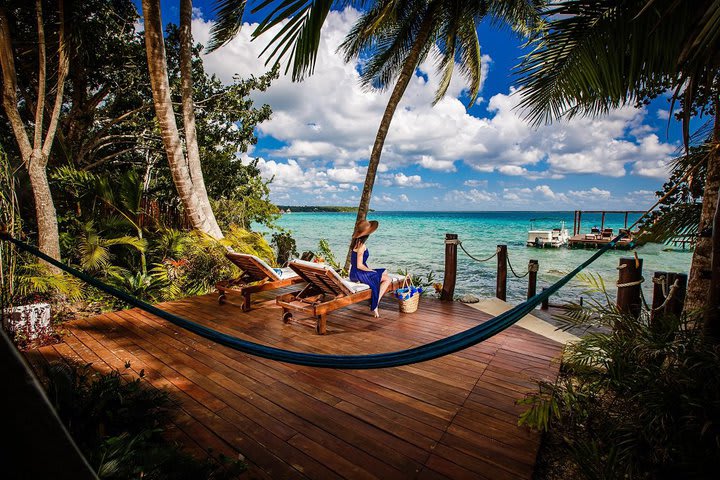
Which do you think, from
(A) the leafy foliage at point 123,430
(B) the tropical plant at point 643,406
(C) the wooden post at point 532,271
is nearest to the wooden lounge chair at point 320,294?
(A) the leafy foliage at point 123,430

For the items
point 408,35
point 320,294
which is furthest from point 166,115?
point 408,35

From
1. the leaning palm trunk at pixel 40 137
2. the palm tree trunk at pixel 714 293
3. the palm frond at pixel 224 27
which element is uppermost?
the palm frond at pixel 224 27

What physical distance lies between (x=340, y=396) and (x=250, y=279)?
9.57 feet

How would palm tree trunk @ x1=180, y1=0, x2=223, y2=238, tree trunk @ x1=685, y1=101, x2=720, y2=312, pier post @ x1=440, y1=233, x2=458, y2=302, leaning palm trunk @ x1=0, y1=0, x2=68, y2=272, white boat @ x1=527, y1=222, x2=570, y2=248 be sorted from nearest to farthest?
1. tree trunk @ x1=685, y1=101, x2=720, y2=312
2. leaning palm trunk @ x1=0, y1=0, x2=68, y2=272
3. pier post @ x1=440, y1=233, x2=458, y2=302
4. palm tree trunk @ x1=180, y1=0, x2=223, y2=238
5. white boat @ x1=527, y1=222, x2=570, y2=248

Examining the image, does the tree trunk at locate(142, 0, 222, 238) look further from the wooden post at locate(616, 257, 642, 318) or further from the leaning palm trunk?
the wooden post at locate(616, 257, 642, 318)

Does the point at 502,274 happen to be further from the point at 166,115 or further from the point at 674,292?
the point at 166,115

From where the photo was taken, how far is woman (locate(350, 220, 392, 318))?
427cm

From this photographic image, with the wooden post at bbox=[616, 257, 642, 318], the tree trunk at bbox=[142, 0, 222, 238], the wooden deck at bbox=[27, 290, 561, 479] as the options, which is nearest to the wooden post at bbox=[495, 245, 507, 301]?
the wooden deck at bbox=[27, 290, 561, 479]

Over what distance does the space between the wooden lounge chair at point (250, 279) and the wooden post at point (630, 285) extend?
3986 mm

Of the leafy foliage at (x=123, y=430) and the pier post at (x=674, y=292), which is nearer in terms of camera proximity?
the leafy foliage at (x=123, y=430)

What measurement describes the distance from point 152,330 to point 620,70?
5040 mm

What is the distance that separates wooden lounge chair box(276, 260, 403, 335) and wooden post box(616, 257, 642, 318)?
2.72 metres

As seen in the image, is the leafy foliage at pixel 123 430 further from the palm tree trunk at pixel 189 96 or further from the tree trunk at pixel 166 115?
the palm tree trunk at pixel 189 96

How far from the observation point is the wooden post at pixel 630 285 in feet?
10.5
